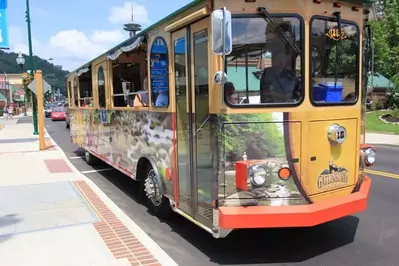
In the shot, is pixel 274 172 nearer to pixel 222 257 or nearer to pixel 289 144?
pixel 289 144

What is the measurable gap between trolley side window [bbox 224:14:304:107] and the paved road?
5.65ft

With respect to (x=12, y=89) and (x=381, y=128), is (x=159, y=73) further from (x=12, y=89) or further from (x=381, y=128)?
(x=12, y=89)

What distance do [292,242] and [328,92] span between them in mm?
1864

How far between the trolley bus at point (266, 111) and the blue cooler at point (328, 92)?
0.6 inches

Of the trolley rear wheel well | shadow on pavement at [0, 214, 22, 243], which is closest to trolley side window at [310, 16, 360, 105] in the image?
the trolley rear wheel well

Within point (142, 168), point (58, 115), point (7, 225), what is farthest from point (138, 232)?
point (58, 115)

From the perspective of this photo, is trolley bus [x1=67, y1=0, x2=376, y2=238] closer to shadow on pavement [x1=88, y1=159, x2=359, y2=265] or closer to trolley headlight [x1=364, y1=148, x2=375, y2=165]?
trolley headlight [x1=364, y1=148, x2=375, y2=165]

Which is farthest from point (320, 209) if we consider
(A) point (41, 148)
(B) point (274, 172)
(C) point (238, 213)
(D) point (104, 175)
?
(A) point (41, 148)

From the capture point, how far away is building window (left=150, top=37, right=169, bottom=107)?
16.8 feet

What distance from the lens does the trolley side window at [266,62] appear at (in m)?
3.95

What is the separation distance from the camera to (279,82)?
13.3 feet

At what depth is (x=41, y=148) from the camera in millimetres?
14000

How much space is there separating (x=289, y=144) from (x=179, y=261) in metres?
1.74

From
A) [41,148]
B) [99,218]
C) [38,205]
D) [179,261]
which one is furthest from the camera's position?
[41,148]
